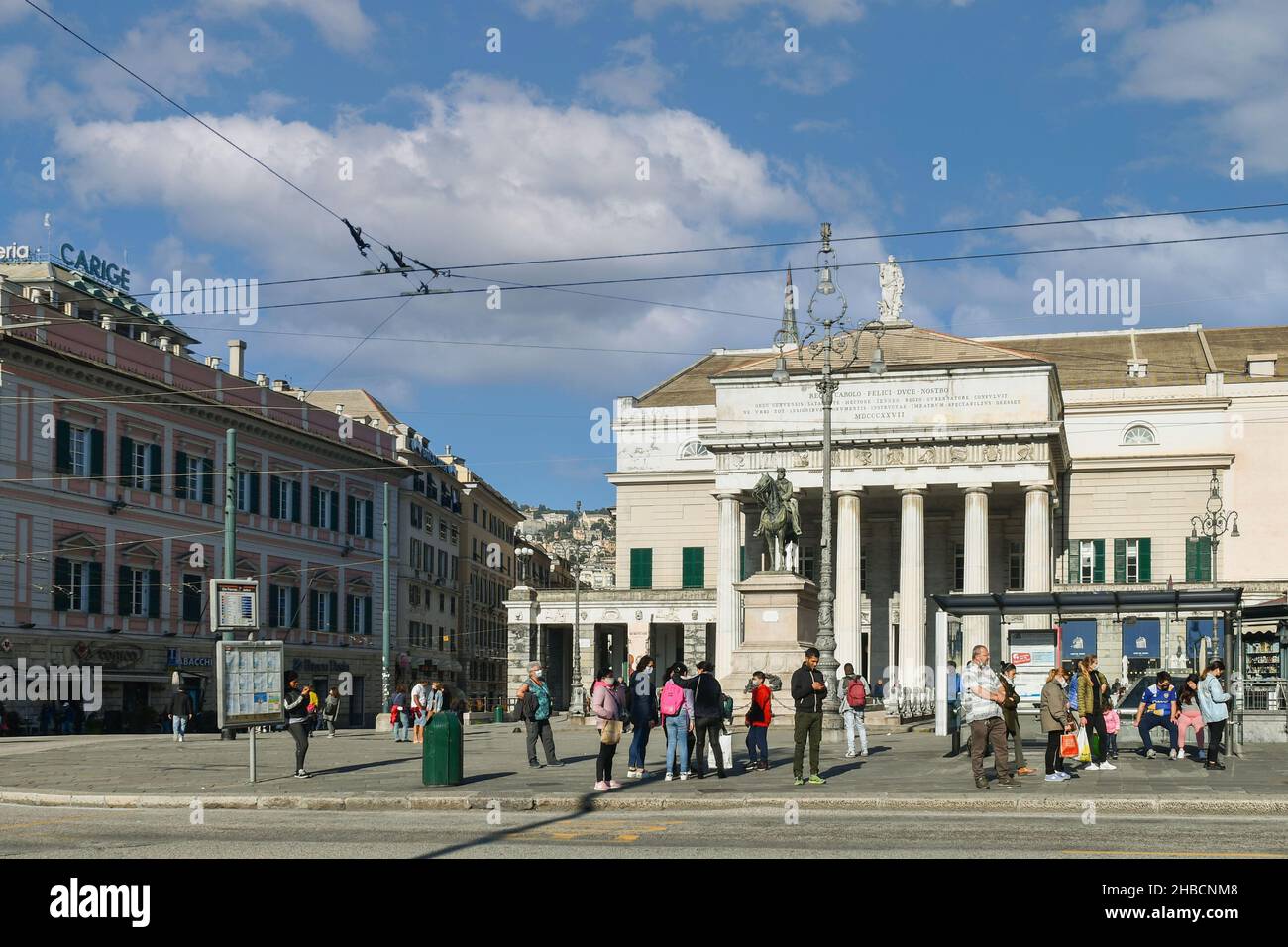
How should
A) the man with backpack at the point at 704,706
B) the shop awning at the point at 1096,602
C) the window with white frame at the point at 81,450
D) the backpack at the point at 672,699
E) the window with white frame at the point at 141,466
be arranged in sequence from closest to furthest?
the backpack at the point at 672,699
the man with backpack at the point at 704,706
the shop awning at the point at 1096,602
the window with white frame at the point at 81,450
the window with white frame at the point at 141,466

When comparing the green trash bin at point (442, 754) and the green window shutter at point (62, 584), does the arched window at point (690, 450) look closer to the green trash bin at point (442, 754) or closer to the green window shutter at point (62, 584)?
the green window shutter at point (62, 584)

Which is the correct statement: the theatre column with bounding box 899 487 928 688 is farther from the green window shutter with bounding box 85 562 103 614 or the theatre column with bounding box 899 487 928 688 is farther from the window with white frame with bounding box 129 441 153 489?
the green window shutter with bounding box 85 562 103 614

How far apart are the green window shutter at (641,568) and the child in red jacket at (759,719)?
53.4 metres

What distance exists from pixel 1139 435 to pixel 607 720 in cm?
5917

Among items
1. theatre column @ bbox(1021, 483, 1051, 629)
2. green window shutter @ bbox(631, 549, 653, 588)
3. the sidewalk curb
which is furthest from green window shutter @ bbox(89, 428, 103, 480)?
theatre column @ bbox(1021, 483, 1051, 629)

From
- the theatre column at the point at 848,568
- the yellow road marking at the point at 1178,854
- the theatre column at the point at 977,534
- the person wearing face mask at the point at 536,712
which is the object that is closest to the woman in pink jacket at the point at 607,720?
the person wearing face mask at the point at 536,712

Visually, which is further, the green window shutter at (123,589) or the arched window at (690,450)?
the arched window at (690,450)

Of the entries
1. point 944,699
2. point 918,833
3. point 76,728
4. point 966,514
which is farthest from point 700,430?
point 918,833

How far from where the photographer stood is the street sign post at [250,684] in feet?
73.2

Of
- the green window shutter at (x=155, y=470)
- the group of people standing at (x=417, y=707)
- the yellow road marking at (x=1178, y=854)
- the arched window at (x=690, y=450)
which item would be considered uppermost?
the arched window at (x=690, y=450)

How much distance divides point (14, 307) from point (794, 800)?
40.7m
